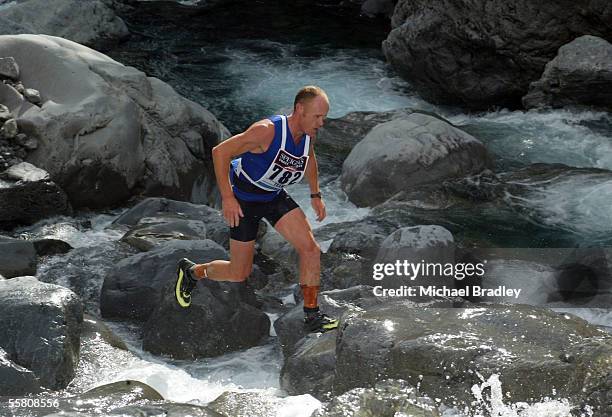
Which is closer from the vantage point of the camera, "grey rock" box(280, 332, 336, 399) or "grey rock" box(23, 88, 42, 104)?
"grey rock" box(280, 332, 336, 399)

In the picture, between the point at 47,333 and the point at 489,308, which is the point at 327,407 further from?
the point at 47,333

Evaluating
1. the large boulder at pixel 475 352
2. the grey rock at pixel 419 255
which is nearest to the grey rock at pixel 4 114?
the grey rock at pixel 419 255

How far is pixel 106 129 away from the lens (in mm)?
11414

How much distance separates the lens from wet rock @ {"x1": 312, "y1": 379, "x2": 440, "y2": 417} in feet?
18.9

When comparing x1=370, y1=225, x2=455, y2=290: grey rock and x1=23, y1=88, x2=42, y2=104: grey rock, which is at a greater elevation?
x1=23, y1=88, x2=42, y2=104: grey rock

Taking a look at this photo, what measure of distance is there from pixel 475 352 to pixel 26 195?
6.45 meters

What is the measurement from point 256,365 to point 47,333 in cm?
171

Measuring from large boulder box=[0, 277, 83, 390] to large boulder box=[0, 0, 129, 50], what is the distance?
11.7 m

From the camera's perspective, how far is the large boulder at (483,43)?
1512cm

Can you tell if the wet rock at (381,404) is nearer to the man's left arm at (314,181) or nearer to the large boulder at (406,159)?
the man's left arm at (314,181)

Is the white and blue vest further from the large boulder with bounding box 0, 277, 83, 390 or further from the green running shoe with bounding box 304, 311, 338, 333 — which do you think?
the large boulder with bounding box 0, 277, 83, 390

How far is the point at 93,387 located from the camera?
281 inches

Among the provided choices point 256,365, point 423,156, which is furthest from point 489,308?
point 423,156

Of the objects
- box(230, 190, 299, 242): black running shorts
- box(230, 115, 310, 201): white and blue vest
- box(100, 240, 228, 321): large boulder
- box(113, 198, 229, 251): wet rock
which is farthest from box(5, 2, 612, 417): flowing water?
box(230, 115, 310, 201): white and blue vest
